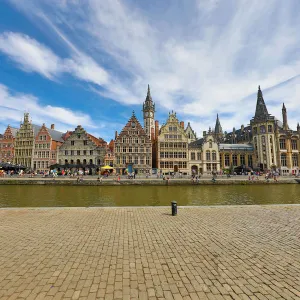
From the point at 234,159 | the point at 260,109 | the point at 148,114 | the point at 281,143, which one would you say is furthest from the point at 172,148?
the point at 281,143

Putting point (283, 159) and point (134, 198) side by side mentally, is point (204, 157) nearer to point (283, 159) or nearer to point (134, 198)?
point (283, 159)

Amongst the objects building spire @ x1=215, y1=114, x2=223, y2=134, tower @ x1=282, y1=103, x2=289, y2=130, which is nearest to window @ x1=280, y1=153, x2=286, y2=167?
tower @ x1=282, y1=103, x2=289, y2=130

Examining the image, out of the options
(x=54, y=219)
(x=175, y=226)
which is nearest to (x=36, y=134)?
(x=54, y=219)

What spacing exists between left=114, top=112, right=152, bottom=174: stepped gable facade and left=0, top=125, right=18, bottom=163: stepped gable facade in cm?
3347

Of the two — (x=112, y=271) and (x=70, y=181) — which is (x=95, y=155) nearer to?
(x=70, y=181)

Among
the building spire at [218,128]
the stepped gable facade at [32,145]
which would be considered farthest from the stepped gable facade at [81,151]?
the building spire at [218,128]

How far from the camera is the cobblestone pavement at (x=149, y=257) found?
14.0 ft

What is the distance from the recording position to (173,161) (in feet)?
183

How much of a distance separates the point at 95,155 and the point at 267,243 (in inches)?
2062

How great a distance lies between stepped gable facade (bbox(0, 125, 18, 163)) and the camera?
6031 cm

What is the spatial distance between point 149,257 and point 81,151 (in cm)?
5364

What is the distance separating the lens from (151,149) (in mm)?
55000

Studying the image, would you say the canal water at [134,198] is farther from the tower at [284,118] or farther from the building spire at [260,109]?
the tower at [284,118]

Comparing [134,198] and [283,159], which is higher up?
[283,159]
